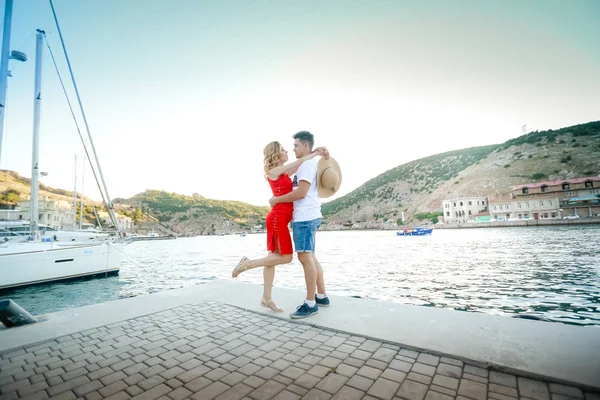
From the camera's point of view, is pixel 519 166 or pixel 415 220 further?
pixel 415 220

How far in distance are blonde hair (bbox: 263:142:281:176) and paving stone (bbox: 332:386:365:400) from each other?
2653mm

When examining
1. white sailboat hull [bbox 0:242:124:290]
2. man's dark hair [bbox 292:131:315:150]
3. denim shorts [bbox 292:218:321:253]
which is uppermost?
man's dark hair [bbox 292:131:315:150]

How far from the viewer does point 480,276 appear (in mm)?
11766

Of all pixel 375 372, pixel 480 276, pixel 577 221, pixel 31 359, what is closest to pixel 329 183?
pixel 375 372

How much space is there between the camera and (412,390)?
177 centimetres

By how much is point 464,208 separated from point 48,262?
312 ft

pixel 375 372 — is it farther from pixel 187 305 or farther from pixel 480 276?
pixel 480 276

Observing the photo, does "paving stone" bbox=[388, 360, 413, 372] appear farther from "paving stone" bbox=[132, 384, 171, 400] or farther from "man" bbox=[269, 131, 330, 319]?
"paving stone" bbox=[132, 384, 171, 400]

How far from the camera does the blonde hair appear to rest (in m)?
3.75

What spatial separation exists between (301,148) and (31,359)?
11.5 feet

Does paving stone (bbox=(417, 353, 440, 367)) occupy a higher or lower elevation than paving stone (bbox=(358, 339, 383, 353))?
higher

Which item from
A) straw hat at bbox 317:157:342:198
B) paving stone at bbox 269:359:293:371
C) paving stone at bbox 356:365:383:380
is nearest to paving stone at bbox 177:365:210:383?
paving stone at bbox 269:359:293:371

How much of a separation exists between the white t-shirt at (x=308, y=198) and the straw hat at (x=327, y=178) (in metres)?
0.08

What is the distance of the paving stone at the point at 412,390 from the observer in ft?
5.55
